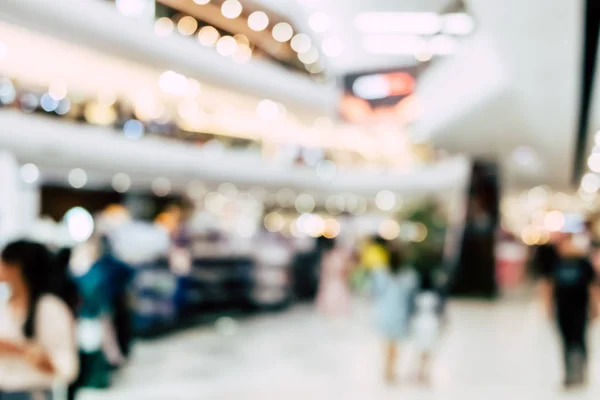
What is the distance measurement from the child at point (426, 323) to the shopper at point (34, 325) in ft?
11.5

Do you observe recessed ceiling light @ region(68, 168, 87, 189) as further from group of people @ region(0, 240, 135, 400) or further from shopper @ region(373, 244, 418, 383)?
group of people @ region(0, 240, 135, 400)

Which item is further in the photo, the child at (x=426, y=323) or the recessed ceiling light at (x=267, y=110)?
the recessed ceiling light at (x=267, y=110)

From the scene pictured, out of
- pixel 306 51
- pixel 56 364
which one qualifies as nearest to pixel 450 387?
pixel 56 364

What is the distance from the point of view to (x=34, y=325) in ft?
6.73

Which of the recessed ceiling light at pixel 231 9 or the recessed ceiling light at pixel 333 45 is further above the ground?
the recessed ceiling light at pixel 231 9

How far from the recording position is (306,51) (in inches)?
616

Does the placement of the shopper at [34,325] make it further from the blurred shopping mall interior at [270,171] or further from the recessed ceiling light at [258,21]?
the recessed ceiling light at [258,21]

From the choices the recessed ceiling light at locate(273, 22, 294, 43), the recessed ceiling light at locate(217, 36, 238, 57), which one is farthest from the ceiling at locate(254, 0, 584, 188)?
the recessed ceiling light at locate(273, 22, 294, 43)

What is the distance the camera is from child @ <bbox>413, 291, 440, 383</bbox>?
497 cm

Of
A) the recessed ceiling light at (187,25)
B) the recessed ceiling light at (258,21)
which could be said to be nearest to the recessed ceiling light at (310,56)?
the recessed ceiling light at (258,21)

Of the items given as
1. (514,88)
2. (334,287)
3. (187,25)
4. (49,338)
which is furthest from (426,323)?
(187,25)

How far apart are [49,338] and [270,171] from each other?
1300 centimetres

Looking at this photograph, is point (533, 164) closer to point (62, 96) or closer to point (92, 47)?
point (92, 47)

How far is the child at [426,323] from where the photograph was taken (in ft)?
16.3
